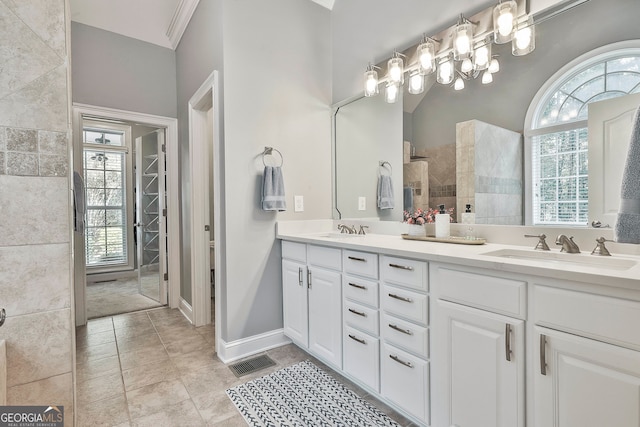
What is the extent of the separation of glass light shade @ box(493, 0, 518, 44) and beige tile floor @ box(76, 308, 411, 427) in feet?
6.90

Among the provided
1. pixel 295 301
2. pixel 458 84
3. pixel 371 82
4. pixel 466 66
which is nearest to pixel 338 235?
pixel 295 301

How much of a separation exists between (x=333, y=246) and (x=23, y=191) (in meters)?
1.45

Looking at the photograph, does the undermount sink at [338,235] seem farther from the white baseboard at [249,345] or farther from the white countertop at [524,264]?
the white baseboard at [249,345]

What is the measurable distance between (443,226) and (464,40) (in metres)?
1.10

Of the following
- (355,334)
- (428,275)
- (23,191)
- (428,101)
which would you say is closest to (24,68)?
(23,191)

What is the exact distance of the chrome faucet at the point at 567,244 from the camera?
55.4 inches

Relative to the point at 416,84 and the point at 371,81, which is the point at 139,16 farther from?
the point at 416,84

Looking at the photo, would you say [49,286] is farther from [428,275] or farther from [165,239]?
[165,239]

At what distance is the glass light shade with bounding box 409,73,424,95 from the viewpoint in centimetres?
213

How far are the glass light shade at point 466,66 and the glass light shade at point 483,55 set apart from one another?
5 cm

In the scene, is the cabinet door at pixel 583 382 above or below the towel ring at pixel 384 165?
below

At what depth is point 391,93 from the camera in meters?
2.36

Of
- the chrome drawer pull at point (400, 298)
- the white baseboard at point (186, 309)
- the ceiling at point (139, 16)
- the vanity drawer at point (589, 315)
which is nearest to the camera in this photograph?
the vanity drawer at point (589, 315)

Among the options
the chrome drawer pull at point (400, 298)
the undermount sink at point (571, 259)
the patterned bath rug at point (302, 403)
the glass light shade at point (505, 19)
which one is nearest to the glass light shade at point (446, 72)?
the glass light shade at point (505, 19)
